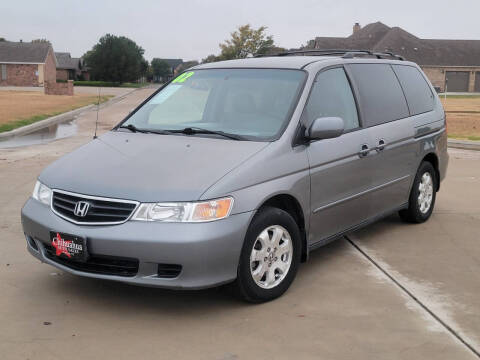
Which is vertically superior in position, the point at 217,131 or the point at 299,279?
the point at 217,131

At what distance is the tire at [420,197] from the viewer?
6.61 meters

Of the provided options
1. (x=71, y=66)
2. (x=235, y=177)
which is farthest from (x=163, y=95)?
(x=71, y=66)

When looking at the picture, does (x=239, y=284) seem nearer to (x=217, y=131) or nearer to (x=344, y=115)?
(x=217, y=131)

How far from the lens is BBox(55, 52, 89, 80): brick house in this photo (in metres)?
104

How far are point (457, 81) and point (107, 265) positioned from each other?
242 ft

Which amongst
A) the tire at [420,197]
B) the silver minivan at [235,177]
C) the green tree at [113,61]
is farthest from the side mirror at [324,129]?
the green tree at [113,61]

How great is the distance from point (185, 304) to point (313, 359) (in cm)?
119

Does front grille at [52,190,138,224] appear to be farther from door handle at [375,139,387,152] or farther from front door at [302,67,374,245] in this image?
door handle at [375,139,387,152]

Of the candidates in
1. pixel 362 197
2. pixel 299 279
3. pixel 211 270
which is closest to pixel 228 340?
pixel 211 270

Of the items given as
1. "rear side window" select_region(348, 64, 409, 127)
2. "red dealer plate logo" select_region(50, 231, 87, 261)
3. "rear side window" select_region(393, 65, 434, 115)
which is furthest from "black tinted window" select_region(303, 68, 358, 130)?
"red dealer plate logo" select_region(50, 231, 87, 261)

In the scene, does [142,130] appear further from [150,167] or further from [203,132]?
[150,167]

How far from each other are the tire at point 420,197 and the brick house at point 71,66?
99063 millimetres

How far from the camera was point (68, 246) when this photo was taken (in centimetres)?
414

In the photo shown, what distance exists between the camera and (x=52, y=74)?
273ft
